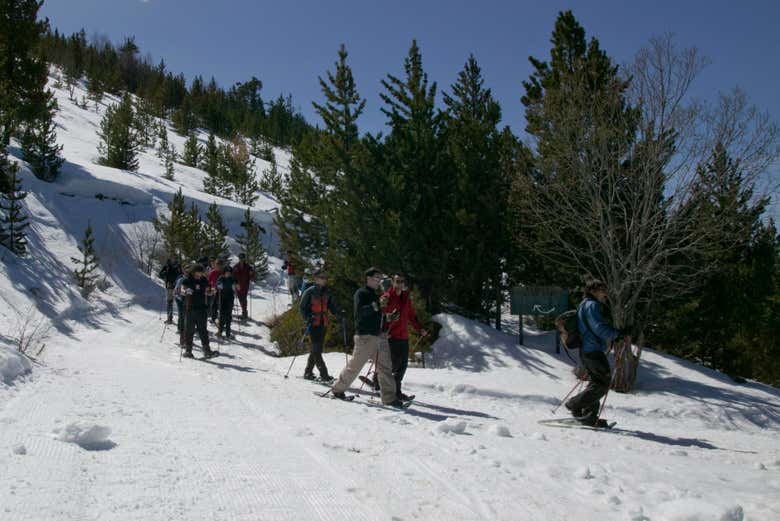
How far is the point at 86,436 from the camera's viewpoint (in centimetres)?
400

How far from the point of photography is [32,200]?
21.9 m

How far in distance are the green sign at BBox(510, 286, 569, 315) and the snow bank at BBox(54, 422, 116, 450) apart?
10.0 m

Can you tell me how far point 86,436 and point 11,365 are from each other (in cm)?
311

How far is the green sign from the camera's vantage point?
1264 centimetres

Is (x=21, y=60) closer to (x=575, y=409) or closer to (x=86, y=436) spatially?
(x=86, y=436)

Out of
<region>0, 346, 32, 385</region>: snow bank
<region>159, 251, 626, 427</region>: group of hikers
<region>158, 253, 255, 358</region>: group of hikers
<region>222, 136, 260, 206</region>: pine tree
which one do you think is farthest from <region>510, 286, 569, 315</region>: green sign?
<region>222, 136, 260, 206</region>: pine tree

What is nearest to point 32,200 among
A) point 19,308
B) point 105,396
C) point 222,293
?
point 19,308

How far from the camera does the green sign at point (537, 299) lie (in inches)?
498

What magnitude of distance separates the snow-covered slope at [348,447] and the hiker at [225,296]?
86.4 inches

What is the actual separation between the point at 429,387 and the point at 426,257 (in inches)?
165

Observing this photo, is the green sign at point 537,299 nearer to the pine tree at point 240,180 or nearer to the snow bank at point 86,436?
the snow bank at point 86,436

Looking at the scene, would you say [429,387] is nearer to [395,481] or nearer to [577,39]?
[395,481]

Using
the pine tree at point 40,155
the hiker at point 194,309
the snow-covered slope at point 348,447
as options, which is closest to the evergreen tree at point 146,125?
the pine tree at point 40,155

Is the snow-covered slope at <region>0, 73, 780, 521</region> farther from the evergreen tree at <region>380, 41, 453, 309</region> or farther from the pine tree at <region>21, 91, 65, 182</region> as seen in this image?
the pine tree at <region>21, 91, 65, 182</region>
